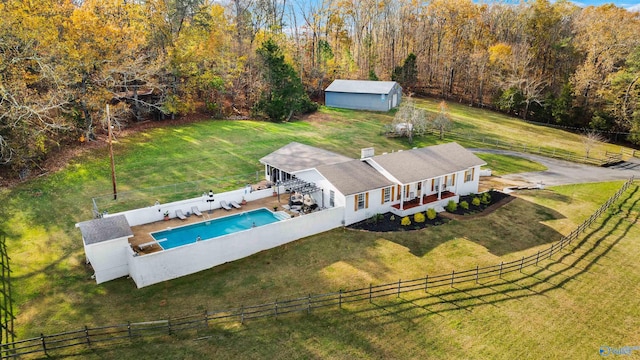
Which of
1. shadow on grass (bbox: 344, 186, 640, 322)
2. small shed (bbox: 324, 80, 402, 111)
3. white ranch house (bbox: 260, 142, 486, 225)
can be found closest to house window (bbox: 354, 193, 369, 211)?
white ranch house (bbox: 260, 142, 486, 225)

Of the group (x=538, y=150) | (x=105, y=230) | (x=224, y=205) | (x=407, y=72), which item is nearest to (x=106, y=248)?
(x=105, y=230)

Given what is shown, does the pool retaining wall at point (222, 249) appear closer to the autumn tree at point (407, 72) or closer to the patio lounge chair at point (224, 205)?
the patio lounge chair at point (224, 205)

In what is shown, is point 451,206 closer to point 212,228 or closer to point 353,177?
point 353,177

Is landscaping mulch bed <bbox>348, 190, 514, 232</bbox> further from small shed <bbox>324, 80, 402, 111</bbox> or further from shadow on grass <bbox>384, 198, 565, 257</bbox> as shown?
small shed <bbox>324, 80, 402, 111</bbox>

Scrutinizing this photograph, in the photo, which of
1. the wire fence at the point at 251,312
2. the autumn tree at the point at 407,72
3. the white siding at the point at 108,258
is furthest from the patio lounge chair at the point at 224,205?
the autumn tree at the point at 407,72

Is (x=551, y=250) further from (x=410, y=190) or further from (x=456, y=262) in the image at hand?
(x=410, y=190)

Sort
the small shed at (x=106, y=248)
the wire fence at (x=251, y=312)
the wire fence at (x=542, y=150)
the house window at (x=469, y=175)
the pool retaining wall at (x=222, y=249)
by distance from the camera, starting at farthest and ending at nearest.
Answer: the wire fence at (x=542, y=150)
the house window at (x=469, y=175)
the pool retaining wall at (x=222, y=249)
the small shed at (x=106, y=248)
the wire fence at (x=251, y=312)
